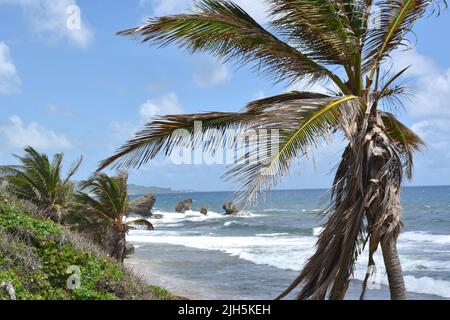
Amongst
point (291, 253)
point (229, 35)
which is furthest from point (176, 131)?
A: point (291, 253)

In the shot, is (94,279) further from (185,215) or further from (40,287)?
(185,215)

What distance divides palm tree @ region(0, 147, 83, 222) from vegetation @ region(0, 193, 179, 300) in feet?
34.4

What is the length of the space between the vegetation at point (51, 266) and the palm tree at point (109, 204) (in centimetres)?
848

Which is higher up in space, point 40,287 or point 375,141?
point 375,141

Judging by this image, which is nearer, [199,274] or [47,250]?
[47,250]

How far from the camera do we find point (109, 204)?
20.0m

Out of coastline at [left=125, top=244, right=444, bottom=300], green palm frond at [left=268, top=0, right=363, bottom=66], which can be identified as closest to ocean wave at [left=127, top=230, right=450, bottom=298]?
coastline at [left=125, top=244, right=444, bottom=300]

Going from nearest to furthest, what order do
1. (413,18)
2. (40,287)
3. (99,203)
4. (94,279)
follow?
(413,18) < (40,287) < (94,279) < (99,203)

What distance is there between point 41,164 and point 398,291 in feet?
59.2

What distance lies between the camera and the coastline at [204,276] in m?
18.4

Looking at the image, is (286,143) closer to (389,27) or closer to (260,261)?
(389,27)

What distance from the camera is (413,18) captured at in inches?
259

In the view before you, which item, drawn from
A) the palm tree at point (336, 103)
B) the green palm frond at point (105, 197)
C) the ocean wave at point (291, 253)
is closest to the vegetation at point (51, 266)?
the palm tree at point (336, 103)

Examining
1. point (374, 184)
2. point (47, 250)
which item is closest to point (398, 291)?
point (374, 184)
